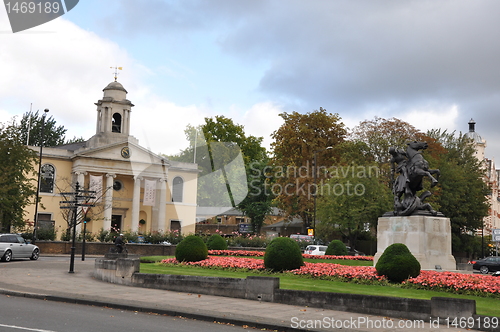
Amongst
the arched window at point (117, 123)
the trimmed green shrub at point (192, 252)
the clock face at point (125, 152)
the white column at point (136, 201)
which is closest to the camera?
the trimmed green shrub at point (192, 252)

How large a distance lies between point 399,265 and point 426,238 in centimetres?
472

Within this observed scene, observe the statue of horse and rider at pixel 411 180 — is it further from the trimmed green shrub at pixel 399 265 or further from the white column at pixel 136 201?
the white column at pixel 136 201

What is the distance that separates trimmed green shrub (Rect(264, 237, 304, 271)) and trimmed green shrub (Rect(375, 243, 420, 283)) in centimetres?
373

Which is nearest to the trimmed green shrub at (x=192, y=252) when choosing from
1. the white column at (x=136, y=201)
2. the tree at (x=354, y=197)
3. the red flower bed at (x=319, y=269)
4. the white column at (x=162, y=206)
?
the red flower bed at (x=319, y=269)

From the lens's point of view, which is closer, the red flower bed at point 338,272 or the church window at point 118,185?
the red flower bed at point 338,272

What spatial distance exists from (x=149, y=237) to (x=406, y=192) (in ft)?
94.8

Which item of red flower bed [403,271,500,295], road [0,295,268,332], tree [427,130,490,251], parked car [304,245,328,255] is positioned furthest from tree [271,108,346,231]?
road [0,295,268,332]

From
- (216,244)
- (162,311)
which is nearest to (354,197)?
(216,244)

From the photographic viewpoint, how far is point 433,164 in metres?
50.1

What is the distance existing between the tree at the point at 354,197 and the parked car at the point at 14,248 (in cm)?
2451

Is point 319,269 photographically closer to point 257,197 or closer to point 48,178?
point 48,178

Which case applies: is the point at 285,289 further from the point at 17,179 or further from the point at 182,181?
the point at 182,181

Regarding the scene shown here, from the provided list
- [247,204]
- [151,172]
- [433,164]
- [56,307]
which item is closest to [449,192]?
[433,164]

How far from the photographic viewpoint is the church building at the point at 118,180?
59.1 meters
